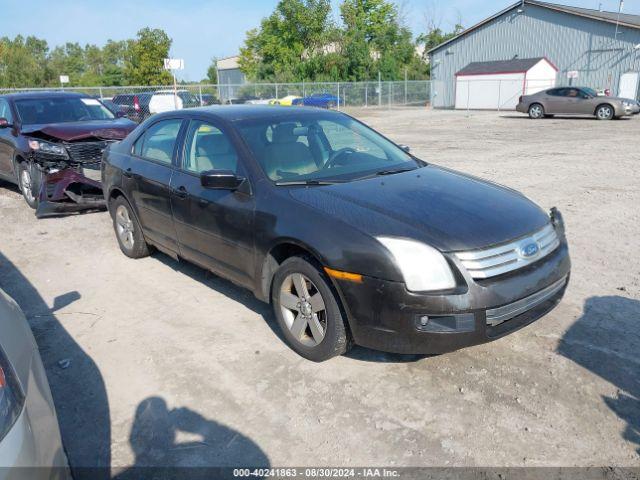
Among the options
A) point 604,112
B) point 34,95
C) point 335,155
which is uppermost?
point 34,95

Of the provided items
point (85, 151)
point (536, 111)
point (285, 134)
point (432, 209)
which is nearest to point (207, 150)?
point (285, 134)

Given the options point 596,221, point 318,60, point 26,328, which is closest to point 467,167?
point 596,221

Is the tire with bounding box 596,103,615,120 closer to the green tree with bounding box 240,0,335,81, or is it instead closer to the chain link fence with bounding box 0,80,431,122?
the chain link fence with bounding box 0,80,431,122

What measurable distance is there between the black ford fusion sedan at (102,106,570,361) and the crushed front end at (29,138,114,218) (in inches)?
122

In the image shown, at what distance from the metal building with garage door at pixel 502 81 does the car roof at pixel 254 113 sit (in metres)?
34.8

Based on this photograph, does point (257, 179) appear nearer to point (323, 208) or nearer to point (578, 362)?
point (323, 208)

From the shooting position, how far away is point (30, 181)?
823 cm

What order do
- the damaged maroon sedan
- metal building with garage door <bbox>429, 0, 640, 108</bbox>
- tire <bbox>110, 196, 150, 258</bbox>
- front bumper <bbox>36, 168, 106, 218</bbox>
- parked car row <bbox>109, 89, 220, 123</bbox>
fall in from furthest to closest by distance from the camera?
Answer: 1. metal building with garage door <bbox>429, 0, 640, 108</bbox>
2. parked car row <bbox>109, 89, 220, 123</bbox>
3. the damaged maroon sedan
4. front bumper <bbox>36, 168, 106, 218</bbox>
5. tire <bbox>110, 196, 150, 258</bbox>

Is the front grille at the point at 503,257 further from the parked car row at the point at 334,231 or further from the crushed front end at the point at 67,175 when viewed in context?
the crushed front end at the point at 67,175

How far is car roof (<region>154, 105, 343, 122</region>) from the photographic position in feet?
14.4

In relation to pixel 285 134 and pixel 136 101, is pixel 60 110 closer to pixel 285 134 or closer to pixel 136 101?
pixel 285 134

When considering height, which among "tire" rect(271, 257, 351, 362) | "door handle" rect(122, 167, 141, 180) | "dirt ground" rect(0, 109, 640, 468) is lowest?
"dirt ground" rect(0, 109, 640, 468)

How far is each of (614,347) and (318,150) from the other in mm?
2607

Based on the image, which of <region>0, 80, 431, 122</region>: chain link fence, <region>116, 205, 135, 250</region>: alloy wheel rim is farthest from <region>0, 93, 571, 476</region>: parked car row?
<region>0, 80, 431, 122</region>: chain link fence
